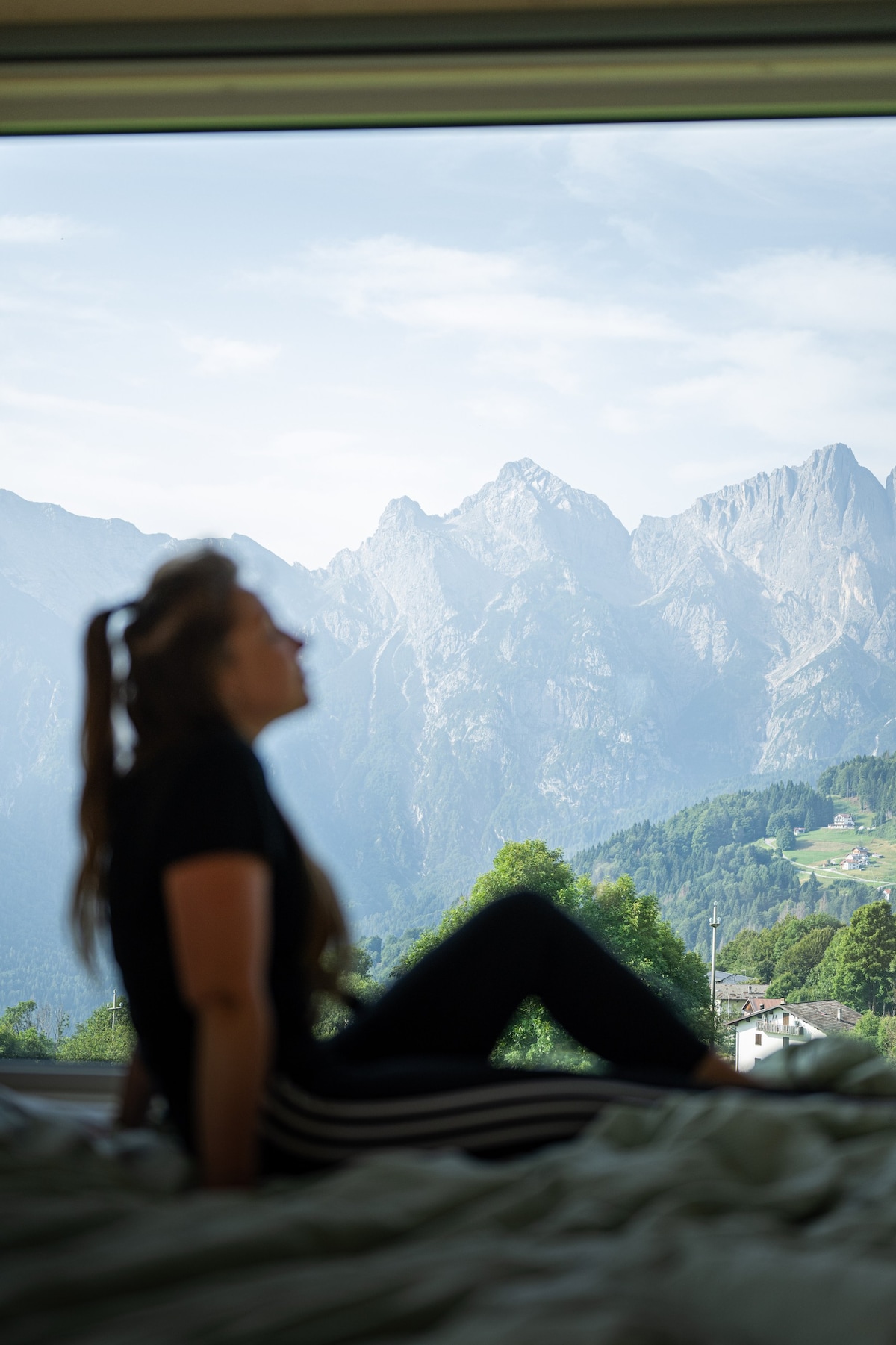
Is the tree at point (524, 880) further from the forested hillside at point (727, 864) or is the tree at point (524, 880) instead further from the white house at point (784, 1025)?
the white house at point (784, 1025)

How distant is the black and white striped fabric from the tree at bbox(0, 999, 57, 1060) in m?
1.34

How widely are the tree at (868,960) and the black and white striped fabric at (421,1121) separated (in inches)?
46.7

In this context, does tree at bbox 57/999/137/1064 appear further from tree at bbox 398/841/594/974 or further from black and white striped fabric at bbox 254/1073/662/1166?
black and white striped fabric at bbox 254/1073/662/1166

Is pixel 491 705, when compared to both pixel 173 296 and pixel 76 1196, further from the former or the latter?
pixel 76 1196

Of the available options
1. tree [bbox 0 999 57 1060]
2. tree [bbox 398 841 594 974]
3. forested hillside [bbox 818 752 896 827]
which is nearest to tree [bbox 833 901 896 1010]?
forested hillside [bbox 818 752 896 827]

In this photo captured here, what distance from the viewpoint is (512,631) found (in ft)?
7.55

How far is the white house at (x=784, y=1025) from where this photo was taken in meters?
2.02

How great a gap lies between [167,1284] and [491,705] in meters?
1.65

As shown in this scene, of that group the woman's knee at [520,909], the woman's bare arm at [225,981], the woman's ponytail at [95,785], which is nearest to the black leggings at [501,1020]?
the woman's knee at [520,909]

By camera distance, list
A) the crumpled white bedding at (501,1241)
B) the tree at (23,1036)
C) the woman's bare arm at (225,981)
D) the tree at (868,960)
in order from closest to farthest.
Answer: the crumpled white bedding at (501,1241)
the woman's bare arm at (225,981)
the tree at (868,960)
the tree at (23,1036)

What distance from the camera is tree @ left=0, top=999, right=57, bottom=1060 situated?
2.12 m

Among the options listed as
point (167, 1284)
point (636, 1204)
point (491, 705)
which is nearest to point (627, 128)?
point (491, 705)

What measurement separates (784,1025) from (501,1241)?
147 cm

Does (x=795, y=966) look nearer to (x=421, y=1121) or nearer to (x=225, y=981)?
(x=421, y=1121)
